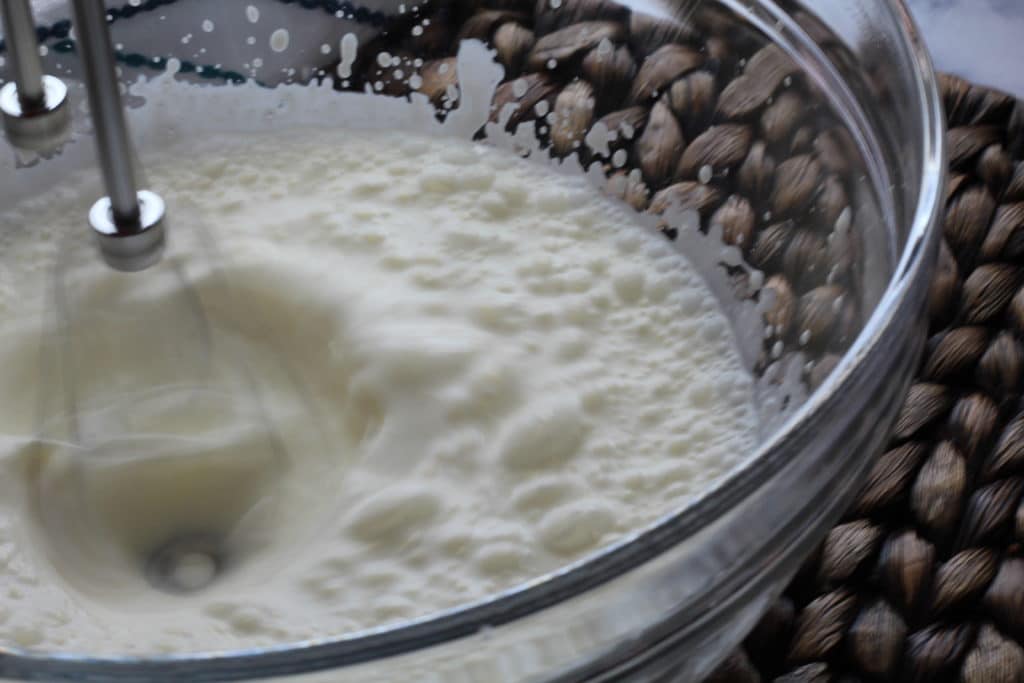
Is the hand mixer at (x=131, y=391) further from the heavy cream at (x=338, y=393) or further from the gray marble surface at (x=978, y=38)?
the gray marble surface at (x=978, y=38)

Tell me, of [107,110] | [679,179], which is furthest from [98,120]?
[679,179]

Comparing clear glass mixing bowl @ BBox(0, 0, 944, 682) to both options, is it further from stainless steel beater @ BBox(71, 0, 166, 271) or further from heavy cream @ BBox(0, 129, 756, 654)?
stainless steel beater @ BBox(71, 0, 166, 271)

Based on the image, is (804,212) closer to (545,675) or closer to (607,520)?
(607,520)

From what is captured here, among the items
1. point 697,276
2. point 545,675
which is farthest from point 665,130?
point 545,675

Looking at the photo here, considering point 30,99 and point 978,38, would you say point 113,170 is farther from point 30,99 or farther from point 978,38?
point 978,38

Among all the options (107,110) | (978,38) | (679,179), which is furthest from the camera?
(978,38)
